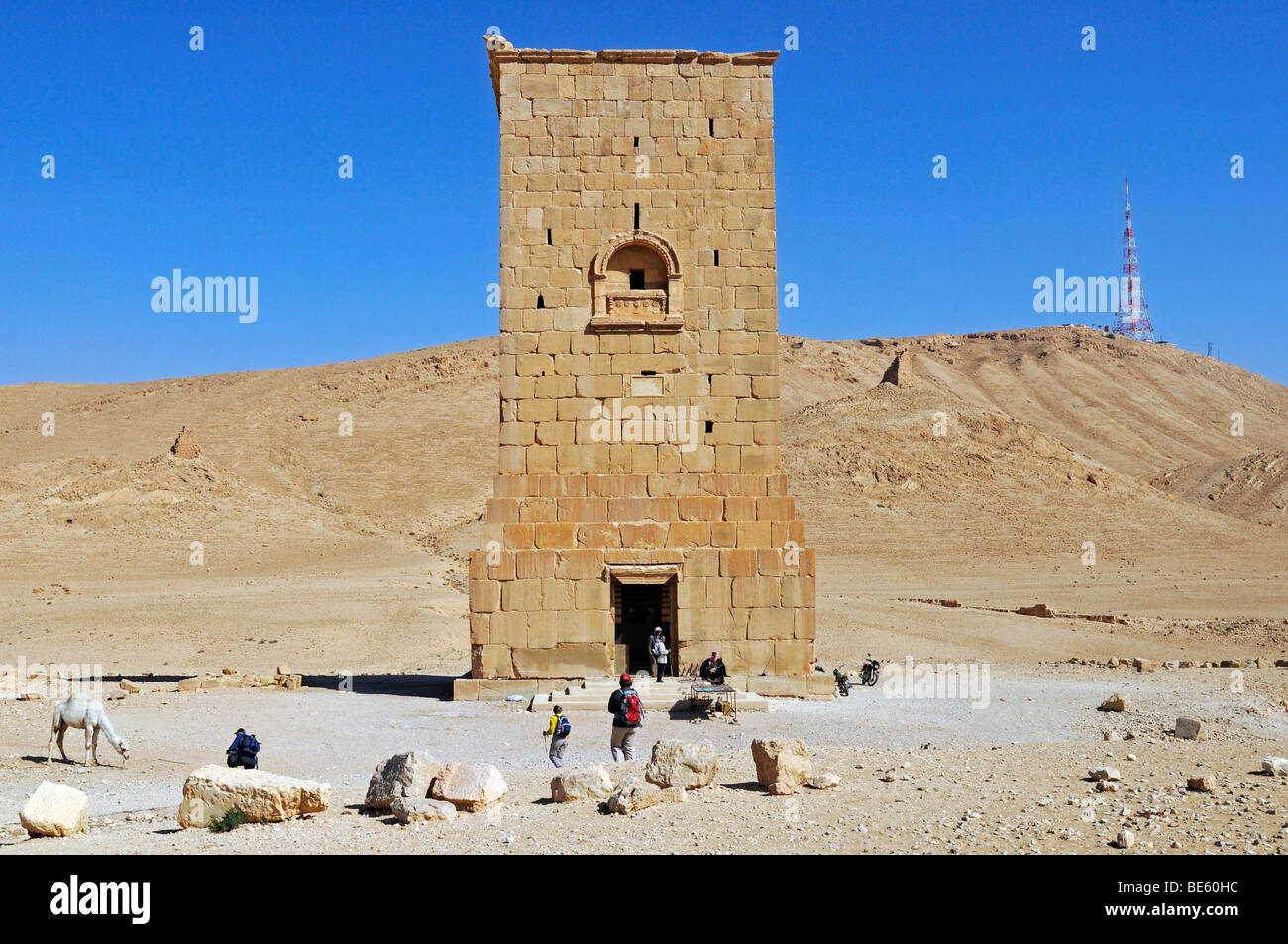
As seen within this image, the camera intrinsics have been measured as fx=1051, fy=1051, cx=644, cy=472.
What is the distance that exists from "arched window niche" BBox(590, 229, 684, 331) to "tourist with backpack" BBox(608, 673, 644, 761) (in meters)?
8.18

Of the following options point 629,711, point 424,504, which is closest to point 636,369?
point 629,711

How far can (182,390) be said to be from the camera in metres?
93.3

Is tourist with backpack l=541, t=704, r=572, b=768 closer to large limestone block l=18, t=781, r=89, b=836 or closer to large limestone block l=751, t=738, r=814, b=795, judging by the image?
large limestone block l=751, t=738, r=814, b=795

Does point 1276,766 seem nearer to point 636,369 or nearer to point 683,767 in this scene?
point 683,767

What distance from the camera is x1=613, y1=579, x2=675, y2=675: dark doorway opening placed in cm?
1994

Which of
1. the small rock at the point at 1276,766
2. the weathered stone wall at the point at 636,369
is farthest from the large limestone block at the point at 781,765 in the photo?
the weathered stone wall at the point at 636,369

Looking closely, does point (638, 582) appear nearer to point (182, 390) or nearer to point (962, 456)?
point (962, 456)

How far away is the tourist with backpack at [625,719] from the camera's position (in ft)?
43.7

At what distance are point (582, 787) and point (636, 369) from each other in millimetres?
10488

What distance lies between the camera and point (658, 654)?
19.0m

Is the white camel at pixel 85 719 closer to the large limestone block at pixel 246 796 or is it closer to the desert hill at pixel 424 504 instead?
the large limestone block at pixel 246 796

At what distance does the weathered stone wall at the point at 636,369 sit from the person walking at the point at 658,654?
0.38 meters

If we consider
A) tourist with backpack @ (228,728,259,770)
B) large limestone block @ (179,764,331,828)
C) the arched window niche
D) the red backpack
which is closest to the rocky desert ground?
large limestone block @ (179,764,331,828)
